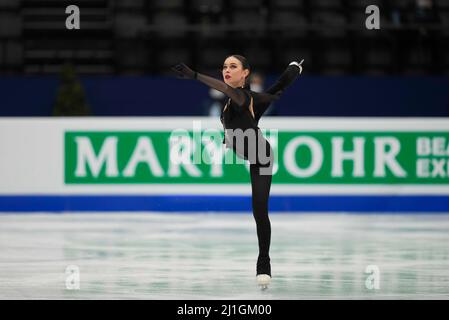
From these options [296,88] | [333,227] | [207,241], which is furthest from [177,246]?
[296,88]

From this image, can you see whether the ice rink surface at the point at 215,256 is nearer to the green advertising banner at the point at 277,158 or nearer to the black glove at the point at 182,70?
the green advertising banner at the point at 277,158

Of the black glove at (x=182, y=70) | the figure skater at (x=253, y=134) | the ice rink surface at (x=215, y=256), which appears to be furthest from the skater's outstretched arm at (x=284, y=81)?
the ice rink surface at (x=215, y=256)

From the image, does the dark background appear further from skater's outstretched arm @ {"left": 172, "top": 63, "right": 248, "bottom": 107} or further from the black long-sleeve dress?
skater's outstretched arm @ {"left": 172, "top": 63, "right": 248, "bottom": 107}

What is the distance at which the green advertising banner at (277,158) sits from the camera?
11500mm

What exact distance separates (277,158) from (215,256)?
12.4 ft

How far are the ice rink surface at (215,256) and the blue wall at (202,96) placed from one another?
284cm

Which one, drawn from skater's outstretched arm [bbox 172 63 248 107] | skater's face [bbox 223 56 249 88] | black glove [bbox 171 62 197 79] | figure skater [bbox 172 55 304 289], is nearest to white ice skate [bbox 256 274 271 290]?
figure skater [bbox 172 55 304 289]

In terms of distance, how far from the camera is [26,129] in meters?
11.6

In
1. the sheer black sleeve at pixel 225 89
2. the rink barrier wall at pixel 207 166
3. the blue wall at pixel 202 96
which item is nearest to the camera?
the sheer black sleeve at pixel 225 89

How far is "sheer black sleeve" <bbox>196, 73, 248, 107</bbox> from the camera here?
17.6 feet
